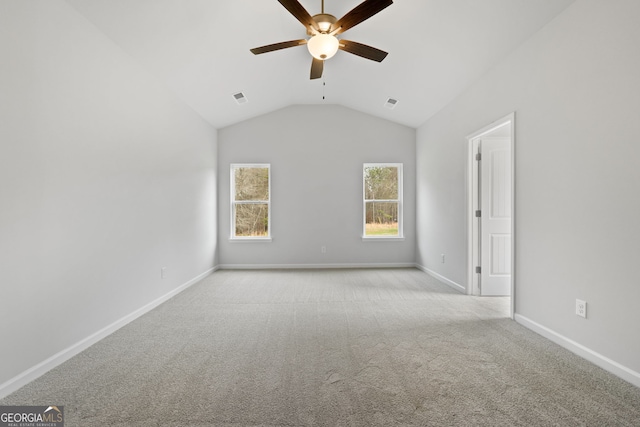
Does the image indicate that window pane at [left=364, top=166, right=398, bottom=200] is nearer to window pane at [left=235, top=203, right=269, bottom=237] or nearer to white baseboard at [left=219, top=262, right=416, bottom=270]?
white baseboard at [left=219, top=262, right=416, bottom=270]

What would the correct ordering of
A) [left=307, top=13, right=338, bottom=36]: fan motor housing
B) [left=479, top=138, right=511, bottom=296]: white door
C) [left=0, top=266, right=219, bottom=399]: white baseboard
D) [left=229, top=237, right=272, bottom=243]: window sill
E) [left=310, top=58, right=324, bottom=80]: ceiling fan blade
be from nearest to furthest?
[left=0, top=266, right=219, bottom=399]: white baseboard < [left=307, top=13, right=338, bottom=36]: fan motor housing < [left=310, top=58, right=324, bottom=80]: ceiling fan blade < [left=479, top=138, right=511, bottom=296]: white door < [left=229, top=237, right=272, bottom=243]: window sill

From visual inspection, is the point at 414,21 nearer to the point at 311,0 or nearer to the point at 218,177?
the point at 311,0

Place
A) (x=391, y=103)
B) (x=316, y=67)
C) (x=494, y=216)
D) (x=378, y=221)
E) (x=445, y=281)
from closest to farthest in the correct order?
(x=316, y=67), (x=494, y=216), (x=445, y=281), (x=391, y=103), (x=378, y=221)

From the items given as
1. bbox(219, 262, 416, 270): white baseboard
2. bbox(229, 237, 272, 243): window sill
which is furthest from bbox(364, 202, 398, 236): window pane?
bbox(229, 237, 272, 243): window sill

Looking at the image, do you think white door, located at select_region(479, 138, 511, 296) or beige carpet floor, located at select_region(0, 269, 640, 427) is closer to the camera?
beige carpet floor, located at select_region(0, 269, 640, 427)

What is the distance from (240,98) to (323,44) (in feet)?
9.43

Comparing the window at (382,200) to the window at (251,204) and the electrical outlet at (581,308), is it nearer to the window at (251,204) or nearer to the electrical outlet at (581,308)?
the window at (251,204)

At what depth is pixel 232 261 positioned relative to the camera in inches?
246

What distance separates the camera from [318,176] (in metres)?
6.30

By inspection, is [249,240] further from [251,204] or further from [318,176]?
[318,176]

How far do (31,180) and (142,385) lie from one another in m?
1.56

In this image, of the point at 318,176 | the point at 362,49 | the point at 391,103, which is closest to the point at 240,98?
the point at 318,176

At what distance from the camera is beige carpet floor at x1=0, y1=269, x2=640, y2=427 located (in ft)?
5.79

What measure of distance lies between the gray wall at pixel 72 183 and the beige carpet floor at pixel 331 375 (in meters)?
0.39
